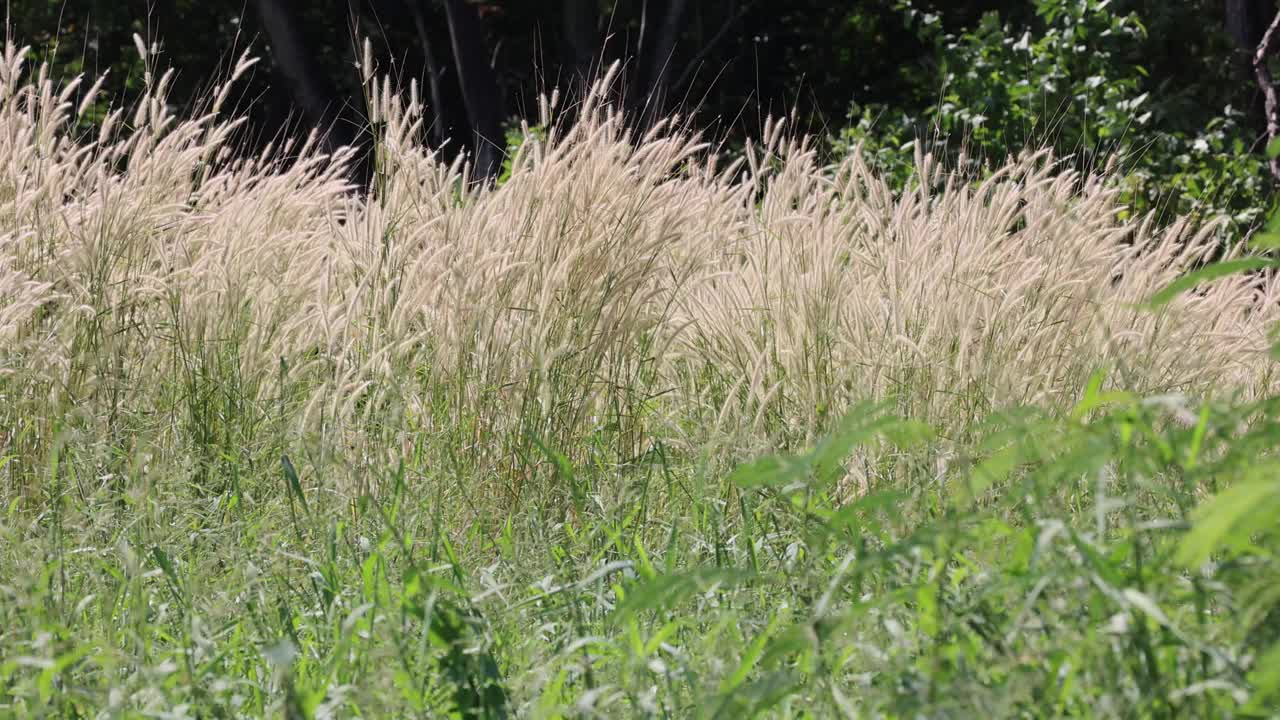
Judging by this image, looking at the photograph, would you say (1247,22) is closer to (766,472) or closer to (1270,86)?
(1270,86)

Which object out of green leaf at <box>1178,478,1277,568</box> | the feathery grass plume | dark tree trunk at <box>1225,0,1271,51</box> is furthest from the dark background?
green leaf at <box>1178,478,1277,568</box>

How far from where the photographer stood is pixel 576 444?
2879 millimetres

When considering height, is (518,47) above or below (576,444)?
below

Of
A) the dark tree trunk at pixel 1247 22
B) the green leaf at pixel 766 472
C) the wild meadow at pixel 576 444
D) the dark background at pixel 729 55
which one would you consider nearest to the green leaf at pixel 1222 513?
the wild meadow at pixel 576 444

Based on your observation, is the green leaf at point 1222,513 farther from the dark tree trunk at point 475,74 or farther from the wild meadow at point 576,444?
the dark tree trunk at point 475,74

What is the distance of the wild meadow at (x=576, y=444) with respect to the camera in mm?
1363

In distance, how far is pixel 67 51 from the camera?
12328mm

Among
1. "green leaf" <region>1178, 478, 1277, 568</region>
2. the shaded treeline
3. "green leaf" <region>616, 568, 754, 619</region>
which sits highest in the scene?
"green leaf" <region>1178, 478, 1277, 568</region>

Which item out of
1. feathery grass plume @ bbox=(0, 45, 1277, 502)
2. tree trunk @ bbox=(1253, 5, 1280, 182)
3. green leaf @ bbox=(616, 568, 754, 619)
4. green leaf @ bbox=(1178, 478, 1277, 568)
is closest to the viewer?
green leaf @ bbox=(1178, 478, 1277, 568)

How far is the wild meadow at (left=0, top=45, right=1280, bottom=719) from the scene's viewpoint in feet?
4.47

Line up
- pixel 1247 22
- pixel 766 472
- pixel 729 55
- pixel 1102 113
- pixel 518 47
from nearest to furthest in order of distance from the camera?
pixel 766 472 → pixel 1102 113 → pixel 1247 22 → pixel 729 55 → pixel 518 47

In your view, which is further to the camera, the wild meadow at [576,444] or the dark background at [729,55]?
the dark background at [729,55]

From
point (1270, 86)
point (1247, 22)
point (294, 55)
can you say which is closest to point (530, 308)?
point (1270, 86)

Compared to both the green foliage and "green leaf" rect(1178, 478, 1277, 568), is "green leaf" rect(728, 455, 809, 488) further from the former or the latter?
the green foliage
